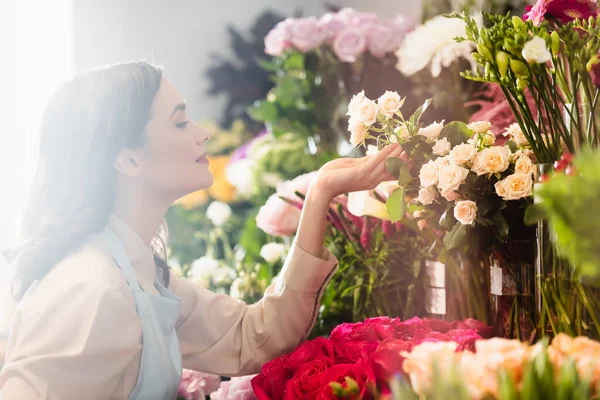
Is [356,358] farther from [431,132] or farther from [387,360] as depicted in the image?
[431,132]

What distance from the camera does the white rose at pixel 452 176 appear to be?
2.72 ft

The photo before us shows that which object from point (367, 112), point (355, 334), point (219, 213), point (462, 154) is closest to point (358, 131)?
point (367, 112)

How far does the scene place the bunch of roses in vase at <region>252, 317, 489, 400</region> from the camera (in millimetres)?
740

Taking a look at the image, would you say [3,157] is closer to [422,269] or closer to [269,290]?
[269,290]

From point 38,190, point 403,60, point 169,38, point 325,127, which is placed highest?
point 169,38

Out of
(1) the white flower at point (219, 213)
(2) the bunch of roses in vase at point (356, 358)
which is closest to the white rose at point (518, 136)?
A: (2) the bunch of roses in vase at point (356, 358)

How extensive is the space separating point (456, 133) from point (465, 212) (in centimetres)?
12

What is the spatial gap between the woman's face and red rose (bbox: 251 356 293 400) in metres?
0.28

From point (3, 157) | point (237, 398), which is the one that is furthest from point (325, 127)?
point (3, 157)

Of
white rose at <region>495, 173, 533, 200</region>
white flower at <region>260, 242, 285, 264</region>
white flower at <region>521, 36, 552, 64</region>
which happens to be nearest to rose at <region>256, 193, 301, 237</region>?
white flower at <region>260, 242, 285, 264</region>

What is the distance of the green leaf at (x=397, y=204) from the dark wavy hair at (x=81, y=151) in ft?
1.15

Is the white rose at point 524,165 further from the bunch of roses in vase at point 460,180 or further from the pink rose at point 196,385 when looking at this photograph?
the pink rose at point 196,385

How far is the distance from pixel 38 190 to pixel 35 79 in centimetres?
128

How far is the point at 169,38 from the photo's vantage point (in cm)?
242
